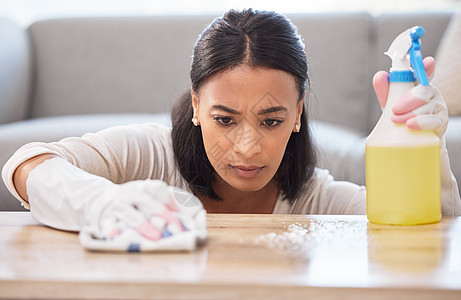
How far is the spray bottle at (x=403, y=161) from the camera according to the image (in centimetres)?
91

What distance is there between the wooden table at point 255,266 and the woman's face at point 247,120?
0.32 meters

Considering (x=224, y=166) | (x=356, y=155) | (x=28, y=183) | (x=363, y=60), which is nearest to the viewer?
(x=28, y=183)

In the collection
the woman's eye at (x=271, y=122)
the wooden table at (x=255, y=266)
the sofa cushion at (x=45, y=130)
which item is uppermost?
the woman's eye at (x=271, y=122)

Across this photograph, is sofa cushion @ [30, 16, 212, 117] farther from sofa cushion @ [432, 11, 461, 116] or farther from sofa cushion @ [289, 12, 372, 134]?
sofa cushion @ [432, 11, 461, 116]

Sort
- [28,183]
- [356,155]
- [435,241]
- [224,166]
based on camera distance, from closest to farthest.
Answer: [435,241] → [28,183] → [224,166] → [356,155]

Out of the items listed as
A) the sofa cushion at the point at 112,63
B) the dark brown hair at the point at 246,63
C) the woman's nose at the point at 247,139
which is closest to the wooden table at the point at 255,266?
the woman's nose at the point at 247,139

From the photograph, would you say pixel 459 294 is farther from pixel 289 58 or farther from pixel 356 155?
pixel 356 155

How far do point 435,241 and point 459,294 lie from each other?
213 mm

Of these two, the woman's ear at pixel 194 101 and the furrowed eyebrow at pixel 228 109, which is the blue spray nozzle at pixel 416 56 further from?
the woman's ear at pixel 194 101

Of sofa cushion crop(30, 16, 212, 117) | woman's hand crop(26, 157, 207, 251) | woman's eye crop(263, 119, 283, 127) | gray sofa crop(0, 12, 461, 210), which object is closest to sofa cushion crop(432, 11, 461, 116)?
gray sofa crop(0, 12, 461, 210)

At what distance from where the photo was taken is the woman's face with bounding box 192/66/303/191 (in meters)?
1.19

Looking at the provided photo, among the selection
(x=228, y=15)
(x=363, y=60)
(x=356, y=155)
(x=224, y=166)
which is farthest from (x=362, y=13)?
(x=224, y=166)

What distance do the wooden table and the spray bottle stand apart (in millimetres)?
33

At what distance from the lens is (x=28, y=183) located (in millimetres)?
981
